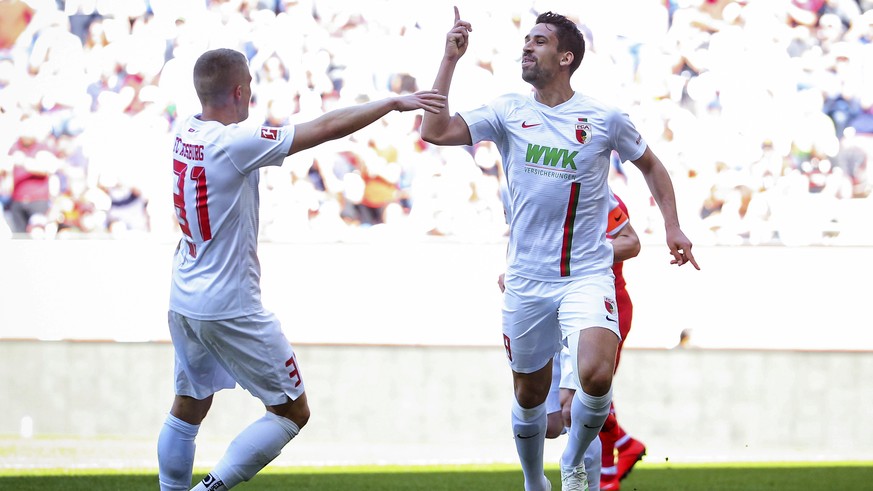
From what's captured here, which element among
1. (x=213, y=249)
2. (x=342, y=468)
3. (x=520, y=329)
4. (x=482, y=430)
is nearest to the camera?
(x=213, y=249)

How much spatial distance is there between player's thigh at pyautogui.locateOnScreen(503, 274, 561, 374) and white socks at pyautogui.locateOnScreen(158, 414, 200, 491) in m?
1.46

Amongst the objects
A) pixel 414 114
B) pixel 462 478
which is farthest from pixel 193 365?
pixel 414 114

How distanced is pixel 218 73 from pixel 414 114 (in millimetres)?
5526

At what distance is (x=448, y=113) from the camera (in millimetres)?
5621

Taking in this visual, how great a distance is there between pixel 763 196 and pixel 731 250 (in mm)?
518

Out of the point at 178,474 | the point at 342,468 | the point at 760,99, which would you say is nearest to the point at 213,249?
the point at 178,474

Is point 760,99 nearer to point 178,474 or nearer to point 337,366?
point 337,366

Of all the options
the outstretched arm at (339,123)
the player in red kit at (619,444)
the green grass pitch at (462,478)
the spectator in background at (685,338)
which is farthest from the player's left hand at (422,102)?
the spectator in background at (685,338)

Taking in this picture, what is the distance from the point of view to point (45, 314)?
34.5 feet

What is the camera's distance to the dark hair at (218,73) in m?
5.06

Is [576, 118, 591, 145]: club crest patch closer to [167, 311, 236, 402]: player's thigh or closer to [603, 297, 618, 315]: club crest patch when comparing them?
[603, 297, 618, 315]: club crest patch

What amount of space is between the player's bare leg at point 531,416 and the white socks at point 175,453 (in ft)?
4.84

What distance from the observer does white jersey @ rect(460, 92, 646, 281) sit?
5.64 metres

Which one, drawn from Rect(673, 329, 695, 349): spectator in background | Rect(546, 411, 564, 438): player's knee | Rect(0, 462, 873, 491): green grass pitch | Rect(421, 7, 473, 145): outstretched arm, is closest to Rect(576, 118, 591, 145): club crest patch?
Rect(421, 7, 473, 145): outstretched arm
